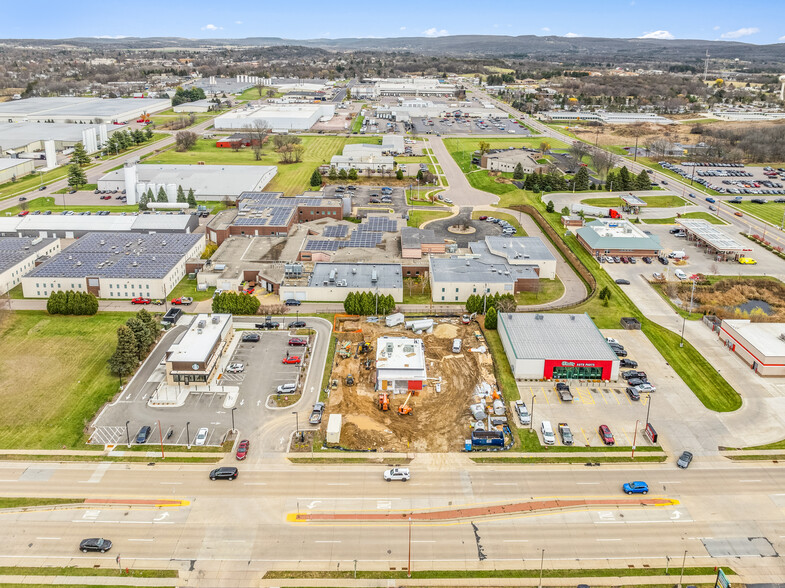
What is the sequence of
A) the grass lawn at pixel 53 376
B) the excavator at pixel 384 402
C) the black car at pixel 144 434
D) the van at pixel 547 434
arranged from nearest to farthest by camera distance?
the black car at pixel 144 434, the van at pixel 547 434, the grass lawn at pixel 53 376, the excavator at pixel 384 402

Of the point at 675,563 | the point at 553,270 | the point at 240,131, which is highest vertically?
the point at 240,131

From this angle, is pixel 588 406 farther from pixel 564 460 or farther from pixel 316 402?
pixel 316 402

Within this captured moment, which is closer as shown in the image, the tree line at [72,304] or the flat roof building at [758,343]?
the flat roof building at [758,343]

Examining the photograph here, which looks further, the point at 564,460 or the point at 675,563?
the point at 564,460

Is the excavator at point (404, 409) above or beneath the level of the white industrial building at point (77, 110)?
beneath

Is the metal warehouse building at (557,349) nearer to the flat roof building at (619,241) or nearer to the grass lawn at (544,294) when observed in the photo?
the grass lawn at (544,294)

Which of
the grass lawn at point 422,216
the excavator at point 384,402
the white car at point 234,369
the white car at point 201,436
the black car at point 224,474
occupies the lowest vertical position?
the black car at point 224,474

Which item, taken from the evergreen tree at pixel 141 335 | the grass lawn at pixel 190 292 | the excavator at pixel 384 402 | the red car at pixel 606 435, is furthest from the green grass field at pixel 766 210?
the evergreen tree at pixel 141 335

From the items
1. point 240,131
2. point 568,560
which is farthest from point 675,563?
point 240,131
